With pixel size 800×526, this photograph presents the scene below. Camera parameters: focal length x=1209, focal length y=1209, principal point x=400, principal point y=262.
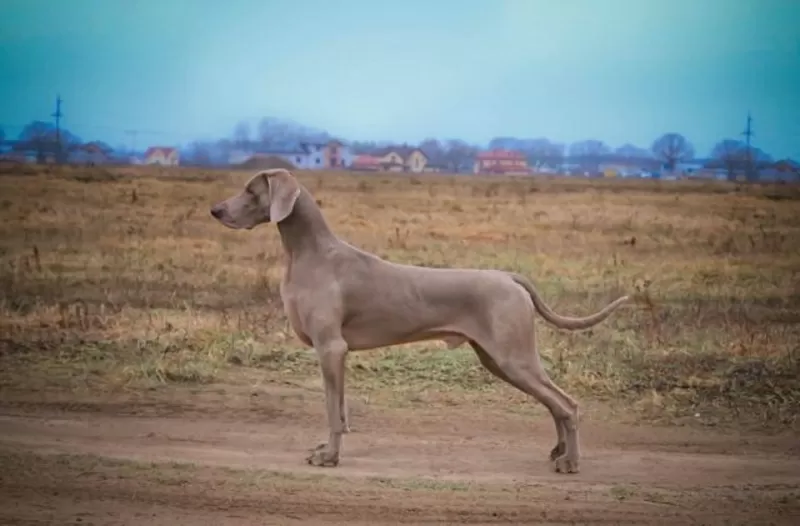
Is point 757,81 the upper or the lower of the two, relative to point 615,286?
upper

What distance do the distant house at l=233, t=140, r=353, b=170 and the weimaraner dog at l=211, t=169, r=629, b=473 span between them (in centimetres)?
298

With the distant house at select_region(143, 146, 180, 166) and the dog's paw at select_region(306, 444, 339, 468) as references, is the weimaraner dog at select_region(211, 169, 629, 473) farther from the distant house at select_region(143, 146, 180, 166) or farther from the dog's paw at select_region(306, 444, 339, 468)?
the distant house at select_region(143, 146, 180, 166)

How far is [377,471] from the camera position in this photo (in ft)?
20.5

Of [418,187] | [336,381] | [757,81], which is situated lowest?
[336,381]

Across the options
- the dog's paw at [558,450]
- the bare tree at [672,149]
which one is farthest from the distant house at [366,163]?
the dog's paw at [558,450]

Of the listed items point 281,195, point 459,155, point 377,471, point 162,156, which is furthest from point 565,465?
point 162,156

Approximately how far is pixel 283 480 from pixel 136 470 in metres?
0.76

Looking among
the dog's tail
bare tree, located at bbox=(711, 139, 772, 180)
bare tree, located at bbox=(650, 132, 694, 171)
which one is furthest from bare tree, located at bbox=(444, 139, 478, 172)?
the dog's tail

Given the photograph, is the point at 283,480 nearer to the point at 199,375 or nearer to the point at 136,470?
the point at 136,470

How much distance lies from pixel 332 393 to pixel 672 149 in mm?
4297

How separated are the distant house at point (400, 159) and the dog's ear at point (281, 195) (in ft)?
9.95

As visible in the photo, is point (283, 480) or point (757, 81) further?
point (757, 81)

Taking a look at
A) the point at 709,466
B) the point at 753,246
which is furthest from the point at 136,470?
the point at 753,246

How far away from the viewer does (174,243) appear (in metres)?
9.44
